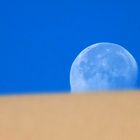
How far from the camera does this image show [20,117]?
1.02 m

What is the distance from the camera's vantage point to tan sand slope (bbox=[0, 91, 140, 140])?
0.99m

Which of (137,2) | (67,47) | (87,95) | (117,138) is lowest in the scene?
(117,138)

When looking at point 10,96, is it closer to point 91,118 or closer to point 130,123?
point 91,118

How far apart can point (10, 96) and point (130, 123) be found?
0.34 m

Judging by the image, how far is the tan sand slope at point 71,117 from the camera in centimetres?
99

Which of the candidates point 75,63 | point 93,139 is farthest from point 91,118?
point 75,63

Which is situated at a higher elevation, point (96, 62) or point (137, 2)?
point (137, 2)

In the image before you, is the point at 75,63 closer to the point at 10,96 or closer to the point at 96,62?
the point at 96,62

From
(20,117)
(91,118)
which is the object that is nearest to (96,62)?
(91,118)

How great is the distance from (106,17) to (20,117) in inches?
14.6

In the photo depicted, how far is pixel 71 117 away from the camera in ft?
3.33

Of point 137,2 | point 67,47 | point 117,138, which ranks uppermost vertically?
point 137,2

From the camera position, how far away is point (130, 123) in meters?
1.00

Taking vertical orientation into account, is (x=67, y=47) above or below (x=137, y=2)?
below
